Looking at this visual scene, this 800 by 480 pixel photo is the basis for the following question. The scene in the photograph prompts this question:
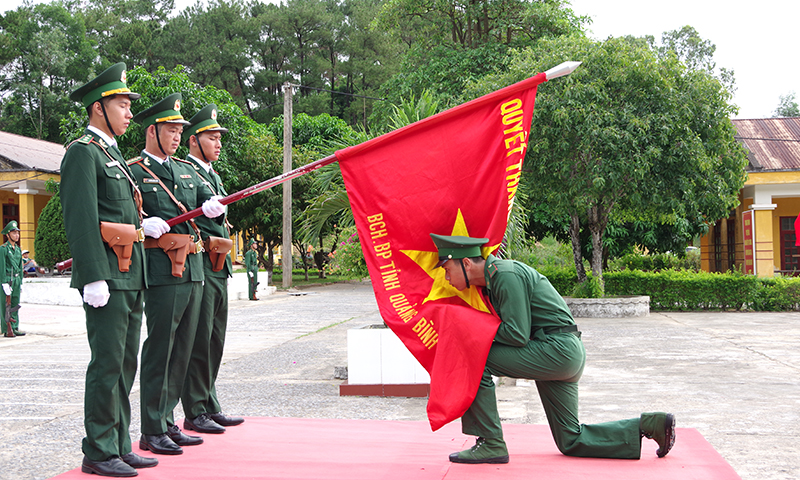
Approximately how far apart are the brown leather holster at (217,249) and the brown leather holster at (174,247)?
408mm

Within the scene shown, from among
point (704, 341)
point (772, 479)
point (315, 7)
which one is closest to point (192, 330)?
point (772, 479)

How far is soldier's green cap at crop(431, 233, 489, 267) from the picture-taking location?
3986 mm

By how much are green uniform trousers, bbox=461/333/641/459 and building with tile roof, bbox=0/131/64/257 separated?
81.9 feet

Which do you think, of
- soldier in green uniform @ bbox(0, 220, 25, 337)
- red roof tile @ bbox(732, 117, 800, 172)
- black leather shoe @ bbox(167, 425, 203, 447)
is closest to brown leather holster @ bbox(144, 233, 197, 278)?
black leather shoe @ bbox(167, 425, 203, 447)

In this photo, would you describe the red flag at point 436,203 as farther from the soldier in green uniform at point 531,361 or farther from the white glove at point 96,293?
the white glove at point 96,293

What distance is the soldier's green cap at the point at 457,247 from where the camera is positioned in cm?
399

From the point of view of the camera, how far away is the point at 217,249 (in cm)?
494

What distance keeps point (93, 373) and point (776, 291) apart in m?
16.9

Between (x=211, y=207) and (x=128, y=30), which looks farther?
(x=128, y=30)

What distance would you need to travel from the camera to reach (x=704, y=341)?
36.1ft

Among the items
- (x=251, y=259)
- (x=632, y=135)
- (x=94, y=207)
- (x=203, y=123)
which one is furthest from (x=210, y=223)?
(x=251, y=259)

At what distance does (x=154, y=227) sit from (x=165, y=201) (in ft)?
1.12

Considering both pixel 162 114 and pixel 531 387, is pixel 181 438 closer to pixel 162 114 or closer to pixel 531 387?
pixel 162 114

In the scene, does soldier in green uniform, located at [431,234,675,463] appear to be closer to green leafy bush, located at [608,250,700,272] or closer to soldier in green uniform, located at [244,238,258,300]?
soldier in green uniform, located at [244,238,258,300]
